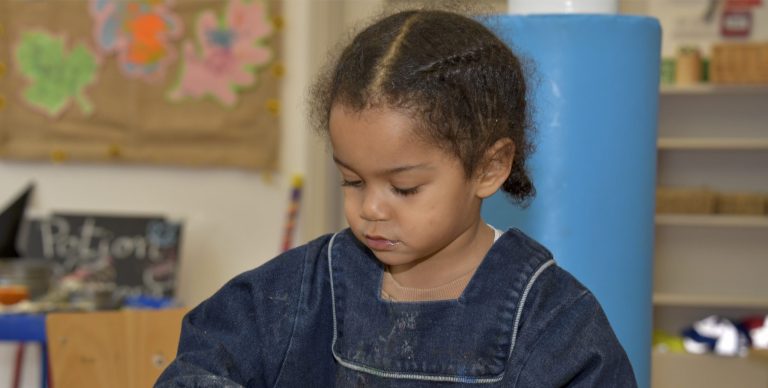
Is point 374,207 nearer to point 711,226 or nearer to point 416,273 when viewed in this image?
point 416,273

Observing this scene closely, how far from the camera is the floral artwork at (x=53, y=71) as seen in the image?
4.75 metres

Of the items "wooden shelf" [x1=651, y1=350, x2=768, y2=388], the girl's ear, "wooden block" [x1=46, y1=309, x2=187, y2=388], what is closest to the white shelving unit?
"wooden shelf" [x1=651, y1=350, x2=768, y2=388]

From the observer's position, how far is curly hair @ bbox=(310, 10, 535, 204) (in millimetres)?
1162

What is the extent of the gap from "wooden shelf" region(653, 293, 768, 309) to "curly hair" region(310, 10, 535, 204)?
3.87m

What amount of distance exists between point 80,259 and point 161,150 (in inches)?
22.7

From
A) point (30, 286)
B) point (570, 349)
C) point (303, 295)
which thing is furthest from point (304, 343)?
point (30, 286)

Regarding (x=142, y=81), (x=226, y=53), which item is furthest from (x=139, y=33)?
(x=226, y=53)

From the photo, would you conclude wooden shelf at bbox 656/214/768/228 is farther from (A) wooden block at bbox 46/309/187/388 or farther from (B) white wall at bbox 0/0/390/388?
(A) wooden block at bbox 46/309/187/388

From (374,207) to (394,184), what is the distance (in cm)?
3

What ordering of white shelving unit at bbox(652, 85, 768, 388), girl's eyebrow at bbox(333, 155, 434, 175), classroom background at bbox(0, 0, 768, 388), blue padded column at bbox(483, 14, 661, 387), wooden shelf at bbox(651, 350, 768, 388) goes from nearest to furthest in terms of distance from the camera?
girl's eyebrow at bbox(333, 155, 434, 175), blue padded column at bbox(483, 14, 661, 387), wooden shelf at bbox(651, 350, 768, 388), classroom background at bbox(0, 0, 768, 388), white shelving unit at bbox(652, 85, 768, 388)

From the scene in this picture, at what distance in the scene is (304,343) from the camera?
4.22 ft

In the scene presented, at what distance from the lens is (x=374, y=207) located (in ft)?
3.76

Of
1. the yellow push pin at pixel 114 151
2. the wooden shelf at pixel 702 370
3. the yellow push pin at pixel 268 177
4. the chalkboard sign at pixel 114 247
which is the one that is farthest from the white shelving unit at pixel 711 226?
the yellow push pin at pixel 114 151

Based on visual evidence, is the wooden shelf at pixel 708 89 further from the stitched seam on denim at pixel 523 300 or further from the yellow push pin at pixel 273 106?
the stitched seam on denim at pixel 523 300
